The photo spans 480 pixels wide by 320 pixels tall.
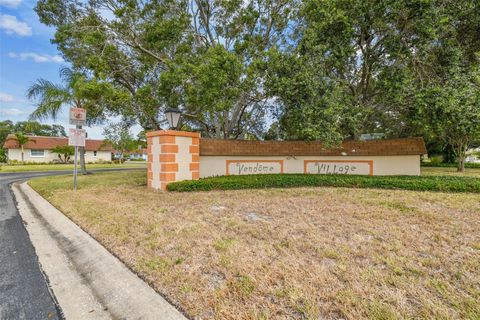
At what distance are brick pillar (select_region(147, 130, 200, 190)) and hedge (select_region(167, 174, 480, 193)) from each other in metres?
0.48

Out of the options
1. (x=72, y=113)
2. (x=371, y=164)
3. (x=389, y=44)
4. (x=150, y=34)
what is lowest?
(x=371, y=164)

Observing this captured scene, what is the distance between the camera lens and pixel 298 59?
733 cm

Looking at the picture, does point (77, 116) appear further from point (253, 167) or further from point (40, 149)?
point (40, 149)

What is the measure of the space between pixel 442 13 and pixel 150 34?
407 inches

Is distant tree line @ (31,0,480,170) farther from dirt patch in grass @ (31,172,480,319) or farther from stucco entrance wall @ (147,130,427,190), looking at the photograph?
dirt patch in grass @ (31,172,480,319)

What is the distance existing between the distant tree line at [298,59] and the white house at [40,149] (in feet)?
105

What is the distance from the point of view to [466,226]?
11.9 feet

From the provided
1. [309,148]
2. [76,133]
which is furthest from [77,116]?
[309,148]

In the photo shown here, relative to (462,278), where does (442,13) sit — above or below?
above

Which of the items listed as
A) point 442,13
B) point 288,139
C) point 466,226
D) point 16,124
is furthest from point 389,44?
point 16,124

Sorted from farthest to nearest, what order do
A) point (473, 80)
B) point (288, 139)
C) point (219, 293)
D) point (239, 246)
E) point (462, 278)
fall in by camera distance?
1. point (288, 139)
2. point (473, 80)
3. point (239, 246)
4. point (462, 278)
5. point (219, 293)

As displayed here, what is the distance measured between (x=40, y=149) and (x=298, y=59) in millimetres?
42672

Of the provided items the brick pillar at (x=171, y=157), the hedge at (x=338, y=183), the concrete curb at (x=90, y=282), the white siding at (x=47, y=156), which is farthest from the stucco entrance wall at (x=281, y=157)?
the white siding at (x=47, y=156)

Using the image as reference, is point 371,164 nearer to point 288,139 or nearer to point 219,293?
point 288,139
